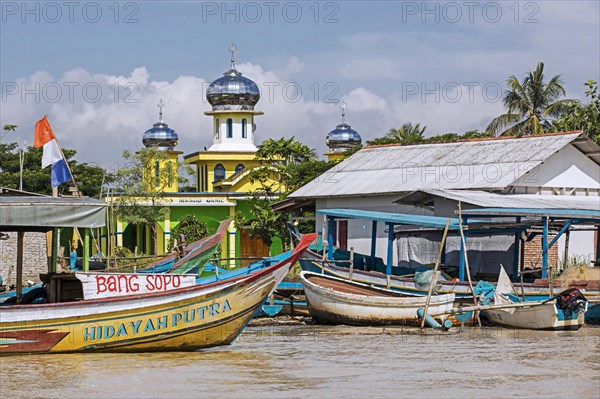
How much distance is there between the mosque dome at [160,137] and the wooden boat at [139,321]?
1527 inches

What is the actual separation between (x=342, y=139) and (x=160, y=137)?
8.98 metres

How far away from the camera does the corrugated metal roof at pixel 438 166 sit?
28656 mm

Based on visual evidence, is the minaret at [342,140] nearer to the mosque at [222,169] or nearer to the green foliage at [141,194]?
the mosque at [222,169]

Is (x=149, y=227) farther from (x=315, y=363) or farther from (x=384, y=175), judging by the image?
(x=315, y=363)

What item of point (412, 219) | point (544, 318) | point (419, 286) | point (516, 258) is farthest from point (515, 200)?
point (544, 318)

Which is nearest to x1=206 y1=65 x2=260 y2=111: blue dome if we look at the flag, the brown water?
the brown water

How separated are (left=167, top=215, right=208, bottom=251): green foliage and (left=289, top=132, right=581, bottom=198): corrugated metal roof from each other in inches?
389

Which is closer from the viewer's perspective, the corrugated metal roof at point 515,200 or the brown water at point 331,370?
the brown water at point 331,370

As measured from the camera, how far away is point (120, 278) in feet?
52.2

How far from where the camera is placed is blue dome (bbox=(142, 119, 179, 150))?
55125 mm

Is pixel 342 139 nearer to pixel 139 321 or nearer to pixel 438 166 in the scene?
pixel 438 166

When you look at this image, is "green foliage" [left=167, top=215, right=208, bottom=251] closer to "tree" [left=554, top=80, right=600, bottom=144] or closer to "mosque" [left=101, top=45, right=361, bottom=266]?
"mosque" [left=101, top=45, right=361, bottom=266]

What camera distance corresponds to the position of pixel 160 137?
181ft

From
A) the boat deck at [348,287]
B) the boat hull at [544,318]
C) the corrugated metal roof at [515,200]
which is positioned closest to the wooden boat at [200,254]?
the boat deck at [348,287]
